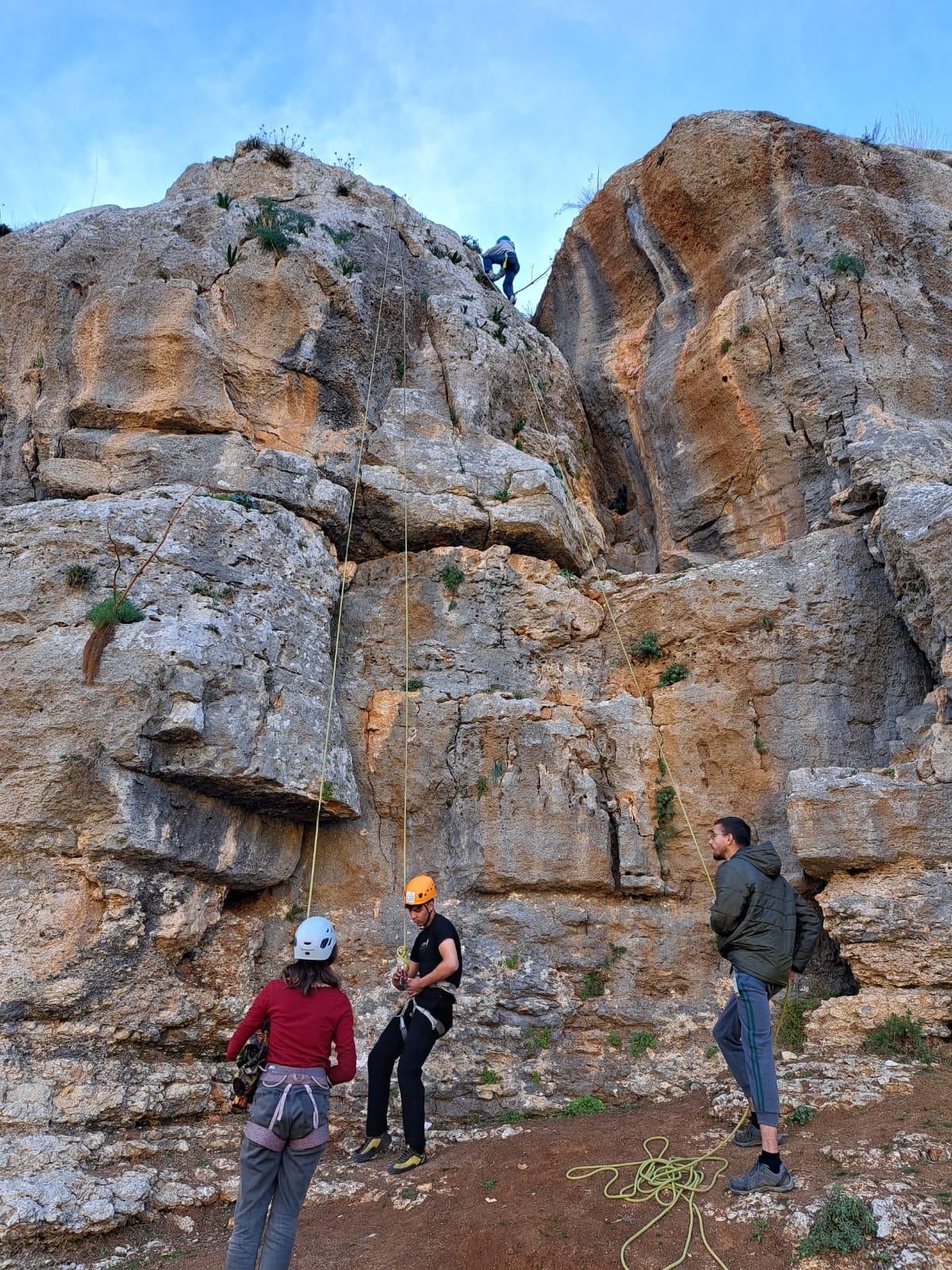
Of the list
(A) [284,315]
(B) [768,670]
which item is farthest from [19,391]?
(B) [768,670]

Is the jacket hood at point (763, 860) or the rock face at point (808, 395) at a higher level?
the rock face at point (808, 395)

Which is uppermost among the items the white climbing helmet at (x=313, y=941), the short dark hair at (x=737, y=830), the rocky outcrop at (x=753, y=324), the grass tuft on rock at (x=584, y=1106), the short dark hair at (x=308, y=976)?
the rocky outcrop at (x=753, y=324)

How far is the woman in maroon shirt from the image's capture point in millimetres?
4453

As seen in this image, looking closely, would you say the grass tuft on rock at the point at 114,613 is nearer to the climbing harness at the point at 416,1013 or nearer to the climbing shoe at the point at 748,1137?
the climbing harness at the point at 416,1013

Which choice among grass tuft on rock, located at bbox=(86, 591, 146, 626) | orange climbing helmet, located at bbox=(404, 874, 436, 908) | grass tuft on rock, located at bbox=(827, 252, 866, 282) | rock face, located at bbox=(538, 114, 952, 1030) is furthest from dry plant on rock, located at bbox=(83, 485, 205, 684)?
grass tuft on rock, located at bbox=(827, 252, 866, 282)

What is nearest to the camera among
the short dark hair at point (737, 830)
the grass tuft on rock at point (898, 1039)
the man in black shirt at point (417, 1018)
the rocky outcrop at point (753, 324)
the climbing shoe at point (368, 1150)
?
the short dark hair at point (737, 830)

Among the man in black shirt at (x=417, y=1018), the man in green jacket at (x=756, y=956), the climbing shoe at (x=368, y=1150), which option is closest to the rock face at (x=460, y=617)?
the climbing shoe at (x=368, y=1150)

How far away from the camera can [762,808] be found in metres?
9.49

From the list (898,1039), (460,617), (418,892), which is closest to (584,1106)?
(898,1039)

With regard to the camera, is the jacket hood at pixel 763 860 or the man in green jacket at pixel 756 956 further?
the jacket hood at pixel 763 860

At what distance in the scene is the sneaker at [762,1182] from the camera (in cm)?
512

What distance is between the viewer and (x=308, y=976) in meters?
4.85

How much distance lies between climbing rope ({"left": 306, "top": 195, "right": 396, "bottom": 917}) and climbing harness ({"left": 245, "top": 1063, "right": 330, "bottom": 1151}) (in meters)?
3.66

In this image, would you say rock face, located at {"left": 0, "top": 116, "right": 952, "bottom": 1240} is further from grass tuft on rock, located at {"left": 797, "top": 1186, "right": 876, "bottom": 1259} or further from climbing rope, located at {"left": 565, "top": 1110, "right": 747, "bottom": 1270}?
grass tuft on rock, located at {"left": 797, "top": 1186, "right": 876, "bottom": 1259}
